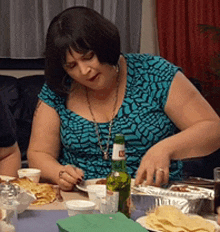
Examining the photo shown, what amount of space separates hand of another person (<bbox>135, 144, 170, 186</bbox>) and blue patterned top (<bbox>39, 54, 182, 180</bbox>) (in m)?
0.39

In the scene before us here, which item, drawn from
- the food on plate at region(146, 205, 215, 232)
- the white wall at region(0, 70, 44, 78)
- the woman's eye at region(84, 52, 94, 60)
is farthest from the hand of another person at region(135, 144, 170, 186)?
the white wall at region(0, 70, 44, 78)

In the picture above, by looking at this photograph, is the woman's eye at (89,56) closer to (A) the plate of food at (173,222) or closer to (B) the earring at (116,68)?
(B) the earring at (116,68)

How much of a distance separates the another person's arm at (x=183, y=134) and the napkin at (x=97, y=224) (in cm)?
38

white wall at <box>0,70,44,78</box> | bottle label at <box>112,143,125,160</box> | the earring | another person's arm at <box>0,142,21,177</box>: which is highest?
the earring

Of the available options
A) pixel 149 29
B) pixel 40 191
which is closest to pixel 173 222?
pixel 40 191

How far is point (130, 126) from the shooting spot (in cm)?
178

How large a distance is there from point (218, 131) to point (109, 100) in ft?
1.52

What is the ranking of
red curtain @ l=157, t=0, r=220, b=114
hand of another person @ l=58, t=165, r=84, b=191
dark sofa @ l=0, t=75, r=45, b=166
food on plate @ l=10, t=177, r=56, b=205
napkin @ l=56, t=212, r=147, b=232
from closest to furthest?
napkin @ l=56, t=212, r=147, b=232 < food on plate @ l=10, t=177, r=56, b=205 < hand of another person @ l=58, t=165, r=84, b=191 < dark sofa @ l=0, t=75, r=45, b=166 < red curtain @ l=157, t=0, r=220, b=114

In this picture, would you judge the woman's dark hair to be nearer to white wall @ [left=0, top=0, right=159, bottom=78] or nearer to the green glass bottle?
the green glass bottle

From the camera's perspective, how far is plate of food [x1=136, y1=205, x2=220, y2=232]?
100 cm

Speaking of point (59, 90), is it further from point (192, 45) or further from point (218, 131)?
point (192, 45)

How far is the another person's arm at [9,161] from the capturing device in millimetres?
1647

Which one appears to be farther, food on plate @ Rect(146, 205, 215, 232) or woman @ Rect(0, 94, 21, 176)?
woman @ Rect(0, 94, 21, 176)

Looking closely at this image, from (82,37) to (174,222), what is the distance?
0.86 metres
